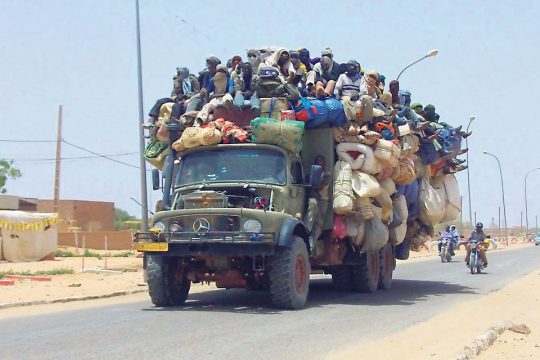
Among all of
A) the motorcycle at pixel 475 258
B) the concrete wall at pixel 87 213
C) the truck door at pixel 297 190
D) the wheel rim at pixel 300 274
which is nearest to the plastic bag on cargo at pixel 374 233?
the truck door at pixel 297 190

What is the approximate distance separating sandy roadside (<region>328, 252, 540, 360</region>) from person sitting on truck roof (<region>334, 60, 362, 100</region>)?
4.33 meters

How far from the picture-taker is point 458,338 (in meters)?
9.02

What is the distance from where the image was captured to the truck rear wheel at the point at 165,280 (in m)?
11.9

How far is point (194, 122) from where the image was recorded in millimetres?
13266

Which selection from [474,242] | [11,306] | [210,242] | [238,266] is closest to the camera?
[210,242]

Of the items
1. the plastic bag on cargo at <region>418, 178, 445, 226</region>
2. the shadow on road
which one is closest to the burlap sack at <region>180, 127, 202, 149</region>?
the shadow on road

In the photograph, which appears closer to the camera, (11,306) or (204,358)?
(204,358)

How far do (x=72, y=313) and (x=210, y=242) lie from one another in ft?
8.59

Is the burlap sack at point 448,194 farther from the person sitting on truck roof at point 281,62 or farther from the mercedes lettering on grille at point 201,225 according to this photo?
the mercedes lettering on grille at point 201,225

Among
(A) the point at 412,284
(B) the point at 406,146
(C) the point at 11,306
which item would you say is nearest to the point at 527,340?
(B) the point at 406,146

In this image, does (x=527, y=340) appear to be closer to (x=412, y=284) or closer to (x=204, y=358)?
(x=204, y=358)

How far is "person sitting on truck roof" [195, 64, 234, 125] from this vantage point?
43.1ft

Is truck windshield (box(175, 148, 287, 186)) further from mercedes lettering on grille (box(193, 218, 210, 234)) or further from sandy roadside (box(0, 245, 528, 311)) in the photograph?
sandy roadside (box(0, 245, 528, 311))

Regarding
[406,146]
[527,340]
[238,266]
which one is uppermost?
[406,146]
